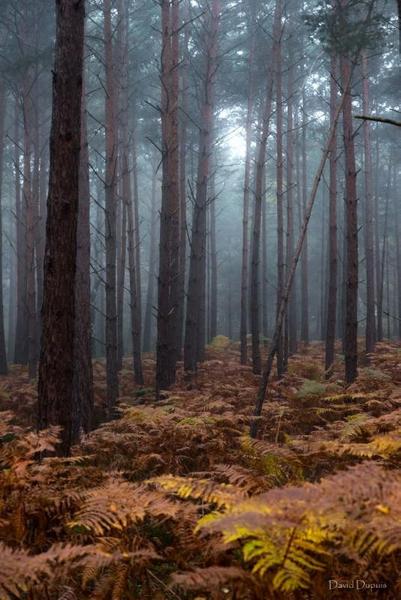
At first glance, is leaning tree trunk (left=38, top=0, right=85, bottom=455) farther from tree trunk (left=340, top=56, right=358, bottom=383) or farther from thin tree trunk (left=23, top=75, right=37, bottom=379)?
thin tree trunk (left=23, top=75, right=37, bottom=379)

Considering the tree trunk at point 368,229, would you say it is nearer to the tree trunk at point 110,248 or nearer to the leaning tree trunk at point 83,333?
the tree trunk at point 110,248

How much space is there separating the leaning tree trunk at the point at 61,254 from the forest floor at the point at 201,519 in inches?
27.2

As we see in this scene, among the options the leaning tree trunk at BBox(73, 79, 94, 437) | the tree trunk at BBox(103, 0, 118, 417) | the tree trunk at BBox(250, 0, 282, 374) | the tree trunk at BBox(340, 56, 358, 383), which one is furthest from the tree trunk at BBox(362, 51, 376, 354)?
the leaning tree trunk at BBox(73, 79, 94, 437)

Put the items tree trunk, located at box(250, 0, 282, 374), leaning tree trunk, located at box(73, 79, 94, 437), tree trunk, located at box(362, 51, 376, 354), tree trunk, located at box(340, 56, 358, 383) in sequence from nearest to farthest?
1. leaning tree trunk, located at box(73, 79, 94, 437)
2. tree trunk, located at box(340, 56, 358, 383)
3. tree trunk, located at box(250, 0, 282, 374)
4. tree trunk, located at box(362, 51, 376, 354)

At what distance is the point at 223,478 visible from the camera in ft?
14.0

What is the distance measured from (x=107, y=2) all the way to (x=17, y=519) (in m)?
12.0

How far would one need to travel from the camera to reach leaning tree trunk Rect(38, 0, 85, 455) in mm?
5270

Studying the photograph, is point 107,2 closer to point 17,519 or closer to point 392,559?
point 17,519

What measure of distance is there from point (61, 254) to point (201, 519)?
3515 mm

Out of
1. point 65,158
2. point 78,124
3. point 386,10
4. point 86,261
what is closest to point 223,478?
point 65,158

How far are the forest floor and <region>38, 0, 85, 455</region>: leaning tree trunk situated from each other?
691 mm

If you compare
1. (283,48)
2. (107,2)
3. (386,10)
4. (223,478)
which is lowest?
(223,478)

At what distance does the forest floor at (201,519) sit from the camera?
6.93 ft

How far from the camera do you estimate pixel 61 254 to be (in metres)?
5.27
